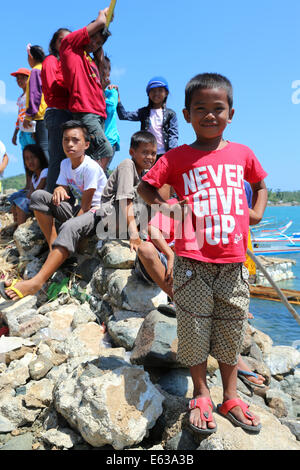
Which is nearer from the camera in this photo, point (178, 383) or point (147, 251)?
point (178, 383)

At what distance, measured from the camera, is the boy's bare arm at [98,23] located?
3.83 meters

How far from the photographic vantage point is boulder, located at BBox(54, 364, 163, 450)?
6.03 feet

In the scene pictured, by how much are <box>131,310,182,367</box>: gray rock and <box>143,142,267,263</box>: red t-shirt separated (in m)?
0.81

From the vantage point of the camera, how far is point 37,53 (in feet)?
17.3

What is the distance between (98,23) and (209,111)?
8.97ft

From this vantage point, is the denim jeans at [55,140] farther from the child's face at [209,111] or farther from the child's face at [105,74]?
the child's face at [209,111]

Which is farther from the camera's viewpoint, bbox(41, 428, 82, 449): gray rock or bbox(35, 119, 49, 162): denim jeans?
bbox(35, 119, 49, 162): denim jeans

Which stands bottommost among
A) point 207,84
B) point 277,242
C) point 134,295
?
point 277,242

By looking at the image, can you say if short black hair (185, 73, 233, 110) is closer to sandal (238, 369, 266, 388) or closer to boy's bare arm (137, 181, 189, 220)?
boy's bare arm (137, 181, 189, 220)

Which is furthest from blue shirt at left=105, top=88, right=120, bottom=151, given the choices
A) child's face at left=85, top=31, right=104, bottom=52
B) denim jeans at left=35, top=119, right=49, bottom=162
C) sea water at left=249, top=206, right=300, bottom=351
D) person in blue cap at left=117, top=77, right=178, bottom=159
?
sea water at left=249, top=206, right=300, bottom=351

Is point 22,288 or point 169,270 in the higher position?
point 169,270

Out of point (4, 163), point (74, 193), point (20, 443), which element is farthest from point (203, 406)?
point (4, 163)

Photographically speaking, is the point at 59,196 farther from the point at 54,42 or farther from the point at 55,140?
the point at 54,42

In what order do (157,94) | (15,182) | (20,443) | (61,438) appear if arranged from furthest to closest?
(15,182), (157,94), (20,443), (61,438)
